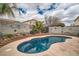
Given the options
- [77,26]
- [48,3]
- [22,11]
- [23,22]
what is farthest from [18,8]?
[77,26]

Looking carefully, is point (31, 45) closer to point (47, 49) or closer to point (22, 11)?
point (47, 49)

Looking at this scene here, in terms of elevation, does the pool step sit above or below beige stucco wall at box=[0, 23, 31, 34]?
below

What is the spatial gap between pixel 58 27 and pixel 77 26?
0.71ft

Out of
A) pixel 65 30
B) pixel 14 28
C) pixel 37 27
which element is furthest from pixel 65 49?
pixel 14 28

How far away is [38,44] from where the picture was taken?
6.01 ft

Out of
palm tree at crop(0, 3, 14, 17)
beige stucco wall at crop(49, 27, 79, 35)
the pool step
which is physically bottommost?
the pool step

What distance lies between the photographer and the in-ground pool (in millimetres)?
1822

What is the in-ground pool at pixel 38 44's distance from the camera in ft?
5.98

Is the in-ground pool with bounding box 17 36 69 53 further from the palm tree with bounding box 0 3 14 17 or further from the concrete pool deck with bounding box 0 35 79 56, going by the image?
the palm tree with bounding box 0 3 14 17

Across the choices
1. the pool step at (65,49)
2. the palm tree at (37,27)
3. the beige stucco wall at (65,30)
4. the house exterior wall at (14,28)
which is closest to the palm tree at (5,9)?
the house exterior wall at (14,28)

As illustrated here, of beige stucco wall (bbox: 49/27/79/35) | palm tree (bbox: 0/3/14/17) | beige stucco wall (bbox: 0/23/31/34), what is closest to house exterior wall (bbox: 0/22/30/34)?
beige stucco wall (bbox: 0/23/31/34)

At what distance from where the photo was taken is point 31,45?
1.83 meters

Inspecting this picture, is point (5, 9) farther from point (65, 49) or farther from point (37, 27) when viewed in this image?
point (65, 49)

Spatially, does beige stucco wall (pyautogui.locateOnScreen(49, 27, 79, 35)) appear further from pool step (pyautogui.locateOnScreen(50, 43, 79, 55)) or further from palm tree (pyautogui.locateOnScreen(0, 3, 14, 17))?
palm tree (pyautogui.locateOnScreen(0, 3, 14, 17))
